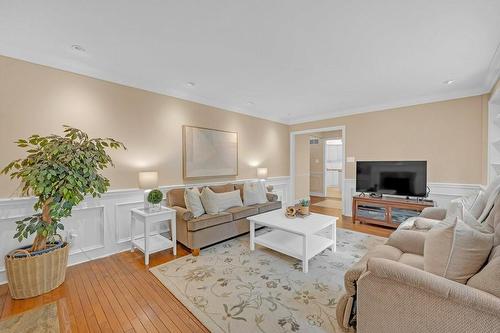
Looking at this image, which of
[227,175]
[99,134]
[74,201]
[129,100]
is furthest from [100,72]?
[227,175]

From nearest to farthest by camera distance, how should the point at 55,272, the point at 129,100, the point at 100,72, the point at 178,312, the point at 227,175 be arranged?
the point at 178,312 < the point at 55,272 < the point at 100,72 < the point at 129,100 < the point at 227,175

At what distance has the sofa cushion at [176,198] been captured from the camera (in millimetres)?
3316

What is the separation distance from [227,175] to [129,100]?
7.13 ft

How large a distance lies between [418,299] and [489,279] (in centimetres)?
31

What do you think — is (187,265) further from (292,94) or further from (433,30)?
(433,30)

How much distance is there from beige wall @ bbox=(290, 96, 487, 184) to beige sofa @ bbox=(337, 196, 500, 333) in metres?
2.91

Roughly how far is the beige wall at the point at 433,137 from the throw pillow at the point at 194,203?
347cm

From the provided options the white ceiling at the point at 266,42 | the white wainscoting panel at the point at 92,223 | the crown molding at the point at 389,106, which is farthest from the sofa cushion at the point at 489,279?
the crown molding at the point at 389,106

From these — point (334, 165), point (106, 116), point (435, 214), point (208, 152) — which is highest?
point (106, 116)

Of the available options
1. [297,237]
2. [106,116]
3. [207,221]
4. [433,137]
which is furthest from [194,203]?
[433,137]

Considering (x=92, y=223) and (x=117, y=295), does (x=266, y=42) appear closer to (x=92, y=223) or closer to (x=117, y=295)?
(x=117, y=295)

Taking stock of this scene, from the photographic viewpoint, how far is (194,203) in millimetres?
3121

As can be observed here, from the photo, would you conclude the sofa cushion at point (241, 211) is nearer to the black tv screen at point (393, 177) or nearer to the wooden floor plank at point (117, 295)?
the wooden floor plank at point (117, 295)

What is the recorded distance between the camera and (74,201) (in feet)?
6.76
